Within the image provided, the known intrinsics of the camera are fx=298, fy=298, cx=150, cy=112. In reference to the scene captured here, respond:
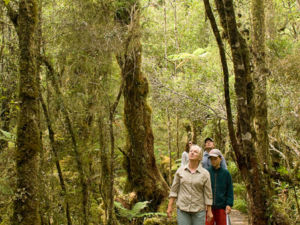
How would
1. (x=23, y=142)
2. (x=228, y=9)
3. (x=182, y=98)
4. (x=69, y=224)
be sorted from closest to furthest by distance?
(x=23, y=142), (x=228, y=9), (x=69, y=224), (x=182, y=98)

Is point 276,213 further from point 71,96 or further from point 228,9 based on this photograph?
point 71,96

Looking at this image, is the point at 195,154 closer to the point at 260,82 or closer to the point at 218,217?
the point at 218,217

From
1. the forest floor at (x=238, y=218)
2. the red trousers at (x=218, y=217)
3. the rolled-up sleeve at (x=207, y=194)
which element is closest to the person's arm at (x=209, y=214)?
the rolled-up sleeve at (x=207, y=194)

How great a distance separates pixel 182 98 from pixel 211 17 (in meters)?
7.36

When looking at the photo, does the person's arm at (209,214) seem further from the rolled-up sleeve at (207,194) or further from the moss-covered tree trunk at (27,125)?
the moss-covered tree trunk at (27,125)

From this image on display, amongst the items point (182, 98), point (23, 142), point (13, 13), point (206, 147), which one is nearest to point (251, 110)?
point (206, 147)

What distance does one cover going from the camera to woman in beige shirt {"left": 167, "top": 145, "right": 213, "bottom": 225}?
4.57 m

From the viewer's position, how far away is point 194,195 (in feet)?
15.1

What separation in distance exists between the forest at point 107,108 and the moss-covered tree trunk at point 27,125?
0.02 m

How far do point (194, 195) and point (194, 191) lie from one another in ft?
0.20

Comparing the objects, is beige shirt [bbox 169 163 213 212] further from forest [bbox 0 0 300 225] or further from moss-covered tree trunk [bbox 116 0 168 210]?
moss-covered tree trunk [bbox 116 0 168 210]

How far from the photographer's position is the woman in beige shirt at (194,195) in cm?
457

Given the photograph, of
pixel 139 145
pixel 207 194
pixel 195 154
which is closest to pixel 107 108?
pixel 139 145

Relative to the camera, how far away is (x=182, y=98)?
12.6 metres
